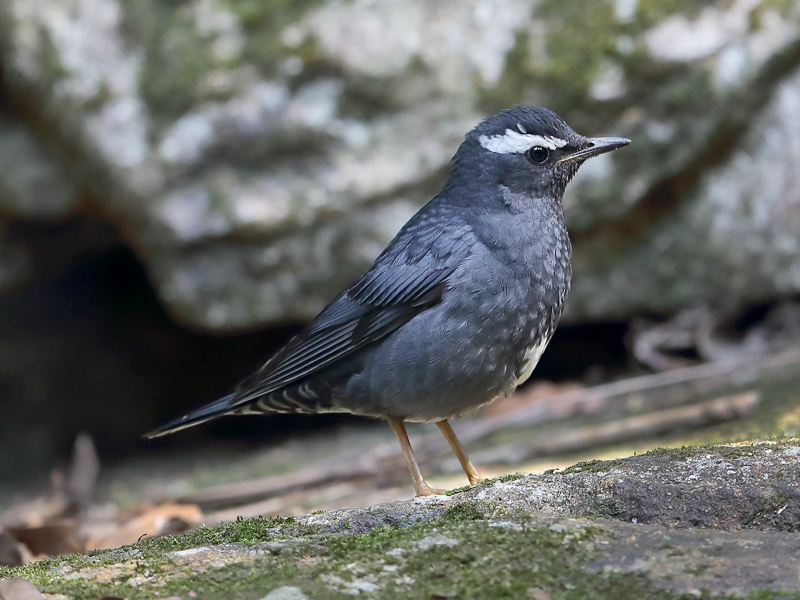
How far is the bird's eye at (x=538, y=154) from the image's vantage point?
4.58 m

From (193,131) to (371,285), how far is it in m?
2.56

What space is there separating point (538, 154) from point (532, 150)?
39 millimetres

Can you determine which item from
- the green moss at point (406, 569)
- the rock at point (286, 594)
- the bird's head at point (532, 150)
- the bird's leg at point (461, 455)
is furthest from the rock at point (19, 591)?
the bird's head at point (532, 150)

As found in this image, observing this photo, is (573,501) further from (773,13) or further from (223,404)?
(773,13)

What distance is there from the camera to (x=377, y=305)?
4.54m

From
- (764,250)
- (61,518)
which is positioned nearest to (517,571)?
(61,518)

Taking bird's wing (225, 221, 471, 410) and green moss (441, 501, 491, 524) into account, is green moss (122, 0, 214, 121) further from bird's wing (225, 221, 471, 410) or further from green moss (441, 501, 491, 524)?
green moss (441, 501, 491, 524)

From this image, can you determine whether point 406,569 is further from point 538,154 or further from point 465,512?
point 538,154

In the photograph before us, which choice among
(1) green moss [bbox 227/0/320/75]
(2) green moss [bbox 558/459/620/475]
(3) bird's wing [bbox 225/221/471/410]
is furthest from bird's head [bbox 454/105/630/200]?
(1) green moss [bbox 227/0/320/75]

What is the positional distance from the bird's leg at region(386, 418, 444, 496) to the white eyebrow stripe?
1.53 metres

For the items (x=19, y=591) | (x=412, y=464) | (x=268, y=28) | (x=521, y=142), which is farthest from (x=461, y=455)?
(x=268, y=28)

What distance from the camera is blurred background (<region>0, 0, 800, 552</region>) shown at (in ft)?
21.3

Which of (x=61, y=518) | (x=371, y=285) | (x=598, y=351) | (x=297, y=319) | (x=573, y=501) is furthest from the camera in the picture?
(x=598, y=351)

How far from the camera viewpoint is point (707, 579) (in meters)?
2.05
